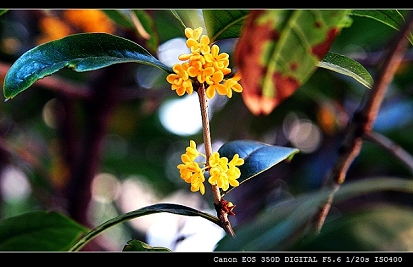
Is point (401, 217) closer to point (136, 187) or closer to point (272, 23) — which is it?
point (272, 23)

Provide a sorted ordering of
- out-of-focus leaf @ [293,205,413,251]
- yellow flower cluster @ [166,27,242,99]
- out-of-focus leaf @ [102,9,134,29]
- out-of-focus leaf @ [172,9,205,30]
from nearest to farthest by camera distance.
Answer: out-of-focus leaf @ [293,205,413,251] → yellow flower cluster @ [166,27,242,99] → out-of-focus leaf @ [172,9,205,30] → out-of-focus leaf @ [102,9,134,29]

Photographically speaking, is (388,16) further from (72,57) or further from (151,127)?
(151,127)

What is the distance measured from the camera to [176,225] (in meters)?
1.08

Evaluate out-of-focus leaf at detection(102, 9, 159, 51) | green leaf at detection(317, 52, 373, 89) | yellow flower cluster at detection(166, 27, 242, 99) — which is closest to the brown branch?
green leaf at detection(317, 52, 373, 89)

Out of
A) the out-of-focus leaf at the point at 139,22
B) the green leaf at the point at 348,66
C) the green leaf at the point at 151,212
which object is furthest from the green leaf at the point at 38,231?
the green leaf at the point at 348,66

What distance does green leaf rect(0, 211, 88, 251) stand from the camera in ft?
1.97

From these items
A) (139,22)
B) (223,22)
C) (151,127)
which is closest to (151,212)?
(223,22)

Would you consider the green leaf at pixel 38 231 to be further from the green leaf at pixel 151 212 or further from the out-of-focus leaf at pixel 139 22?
the out-of-focus leaf at pixel 139 22

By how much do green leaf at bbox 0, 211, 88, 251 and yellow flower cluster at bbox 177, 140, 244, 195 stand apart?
0.66 ft

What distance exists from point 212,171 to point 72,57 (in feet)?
0.53

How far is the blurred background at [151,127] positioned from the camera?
3.48 ft

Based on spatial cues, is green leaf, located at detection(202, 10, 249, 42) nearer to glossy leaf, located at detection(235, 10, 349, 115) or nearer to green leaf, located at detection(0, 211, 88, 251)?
glossy leaf, located at detection(235, 10, 349, 115)

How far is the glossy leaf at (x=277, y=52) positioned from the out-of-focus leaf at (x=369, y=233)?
94 millimetres
